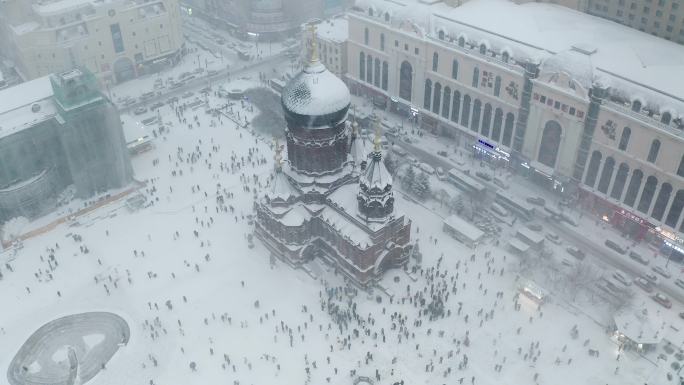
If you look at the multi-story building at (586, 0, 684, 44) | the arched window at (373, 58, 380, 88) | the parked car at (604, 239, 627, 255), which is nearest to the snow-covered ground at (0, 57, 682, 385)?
the parked car at (604, 239, 627, 255)

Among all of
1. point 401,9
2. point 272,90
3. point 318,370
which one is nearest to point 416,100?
point 401,9

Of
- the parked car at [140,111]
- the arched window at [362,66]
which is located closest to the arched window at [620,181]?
the arched window at [362,66]

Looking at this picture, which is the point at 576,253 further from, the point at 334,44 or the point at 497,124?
the point at 334,44

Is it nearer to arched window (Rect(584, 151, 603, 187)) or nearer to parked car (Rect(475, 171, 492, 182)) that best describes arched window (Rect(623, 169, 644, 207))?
arched window (Rect(584, 151, 603, 187))

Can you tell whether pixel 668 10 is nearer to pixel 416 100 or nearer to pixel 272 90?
pixel 416 100

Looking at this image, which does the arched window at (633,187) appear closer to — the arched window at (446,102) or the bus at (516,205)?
the bus at (516,205)

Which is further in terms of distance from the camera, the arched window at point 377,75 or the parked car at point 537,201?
the arched window at point 377,75

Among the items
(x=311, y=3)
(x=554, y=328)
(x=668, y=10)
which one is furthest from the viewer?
(x=311, y=3)

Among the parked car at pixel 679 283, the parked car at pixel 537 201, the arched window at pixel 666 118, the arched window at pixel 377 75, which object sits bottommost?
the parked car at pixel 679 283
